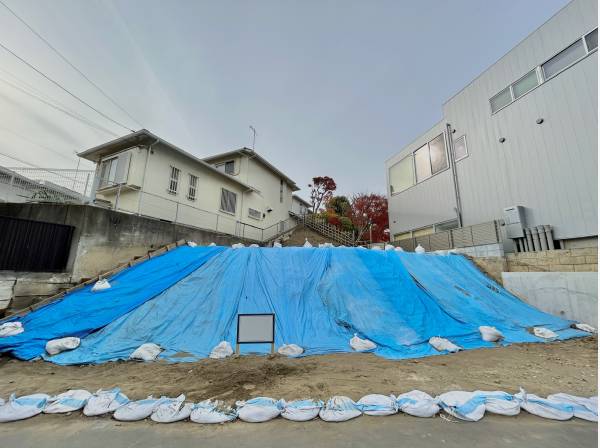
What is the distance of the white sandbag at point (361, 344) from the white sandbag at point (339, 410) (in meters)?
1.89

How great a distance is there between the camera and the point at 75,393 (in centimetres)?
255

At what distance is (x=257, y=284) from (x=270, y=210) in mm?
10424

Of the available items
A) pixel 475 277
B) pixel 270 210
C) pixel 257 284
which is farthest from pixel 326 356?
pixel 270 210

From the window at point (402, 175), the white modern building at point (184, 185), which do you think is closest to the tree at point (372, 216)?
the window at point (402, 175)

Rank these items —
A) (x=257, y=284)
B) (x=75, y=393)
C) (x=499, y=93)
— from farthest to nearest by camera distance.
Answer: (x=499, y=93) < (x=257, y=284) < (x=75, y=393)

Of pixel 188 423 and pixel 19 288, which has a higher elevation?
pixel 19 288

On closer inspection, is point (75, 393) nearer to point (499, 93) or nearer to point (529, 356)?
point (529, 356)

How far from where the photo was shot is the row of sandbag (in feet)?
7.26

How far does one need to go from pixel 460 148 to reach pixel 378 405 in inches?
404

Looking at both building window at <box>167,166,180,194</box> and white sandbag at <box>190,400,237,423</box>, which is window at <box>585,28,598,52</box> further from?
building window at <box>167,166,180,194</box>

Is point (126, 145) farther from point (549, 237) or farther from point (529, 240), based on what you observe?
point (549, 237)

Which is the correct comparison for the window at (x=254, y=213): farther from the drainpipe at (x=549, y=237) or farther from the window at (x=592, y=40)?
the window at (x=592, y=40)

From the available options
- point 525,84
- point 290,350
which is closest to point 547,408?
point 290,350

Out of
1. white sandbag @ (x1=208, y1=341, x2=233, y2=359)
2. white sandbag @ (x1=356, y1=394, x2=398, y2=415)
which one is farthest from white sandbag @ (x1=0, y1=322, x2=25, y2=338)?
white sandbag @ (x1=356, y1=394, x2=398, y2=415)
